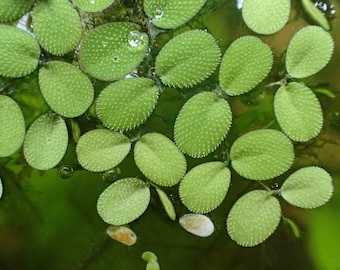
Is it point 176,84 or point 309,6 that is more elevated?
point 309,6

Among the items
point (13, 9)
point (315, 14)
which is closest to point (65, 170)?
point (13, 9)

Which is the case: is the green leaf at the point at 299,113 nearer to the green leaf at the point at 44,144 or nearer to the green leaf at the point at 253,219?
the green leaf at the point at 253,219

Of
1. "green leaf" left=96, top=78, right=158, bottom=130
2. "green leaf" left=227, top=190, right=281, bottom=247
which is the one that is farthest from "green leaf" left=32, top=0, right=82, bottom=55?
"green leaf" left=227, top=190, right=281, bottom=247

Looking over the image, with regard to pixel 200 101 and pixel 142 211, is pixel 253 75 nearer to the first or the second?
pixel 200 101

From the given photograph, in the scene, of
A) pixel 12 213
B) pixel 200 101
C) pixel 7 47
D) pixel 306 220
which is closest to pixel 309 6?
pixel 200 101

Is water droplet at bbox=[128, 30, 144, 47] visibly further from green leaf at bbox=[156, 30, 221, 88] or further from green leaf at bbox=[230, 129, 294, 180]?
green leaf at bbox=[230, 129, 294, 180]
